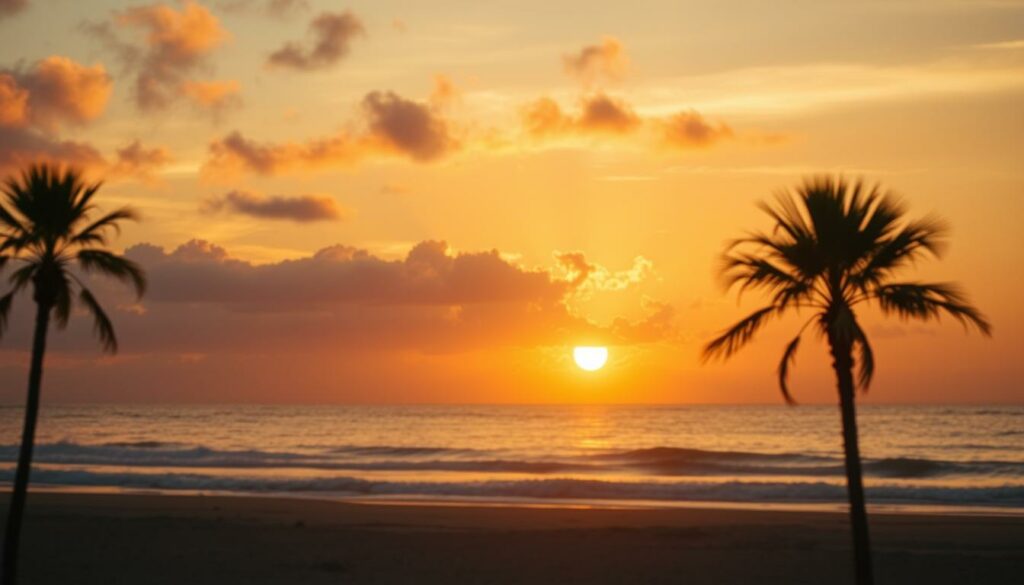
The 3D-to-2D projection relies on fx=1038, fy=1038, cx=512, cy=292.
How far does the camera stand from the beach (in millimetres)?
17094

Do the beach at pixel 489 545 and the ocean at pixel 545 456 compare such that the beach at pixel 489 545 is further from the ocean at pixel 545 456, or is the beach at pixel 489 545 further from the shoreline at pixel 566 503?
the ocean at pixel 545 456

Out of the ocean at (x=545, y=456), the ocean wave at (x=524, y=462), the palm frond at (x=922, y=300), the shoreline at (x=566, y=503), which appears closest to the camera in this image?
the palm frond at (x=922, y=300)

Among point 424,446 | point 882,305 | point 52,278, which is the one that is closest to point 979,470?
point 424,446

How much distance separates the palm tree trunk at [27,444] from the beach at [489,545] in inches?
154

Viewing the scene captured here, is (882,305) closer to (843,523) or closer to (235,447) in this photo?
(843,523)

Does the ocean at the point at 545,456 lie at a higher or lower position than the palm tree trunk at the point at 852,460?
lower

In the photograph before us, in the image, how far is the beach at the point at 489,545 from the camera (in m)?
17.1

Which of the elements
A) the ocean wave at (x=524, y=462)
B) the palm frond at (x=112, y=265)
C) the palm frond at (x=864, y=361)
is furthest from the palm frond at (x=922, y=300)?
the ocean wave at (x=524, y=462)

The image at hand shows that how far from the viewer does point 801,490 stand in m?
33.9

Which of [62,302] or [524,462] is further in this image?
[524,462]

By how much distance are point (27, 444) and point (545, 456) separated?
45.7 metres

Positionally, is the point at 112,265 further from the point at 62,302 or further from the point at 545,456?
the point at 545,456

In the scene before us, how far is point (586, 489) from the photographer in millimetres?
34844

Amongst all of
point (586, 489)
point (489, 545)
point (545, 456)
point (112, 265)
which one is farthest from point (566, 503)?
point (545, 456)
